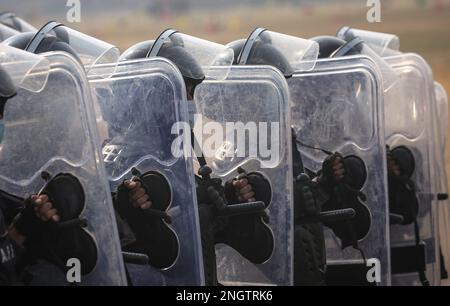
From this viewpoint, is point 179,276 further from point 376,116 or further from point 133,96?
point 376,116

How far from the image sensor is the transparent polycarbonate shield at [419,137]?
8305 mm

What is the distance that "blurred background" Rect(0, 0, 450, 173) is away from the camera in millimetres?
42062

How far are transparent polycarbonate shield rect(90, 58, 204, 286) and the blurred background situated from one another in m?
25.5

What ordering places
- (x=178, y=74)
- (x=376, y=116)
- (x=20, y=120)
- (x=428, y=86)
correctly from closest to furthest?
1. (x=20, y=120)
2. (x=178, y=74)
3. (x=376, y=116)
4. (x=428, y=86)

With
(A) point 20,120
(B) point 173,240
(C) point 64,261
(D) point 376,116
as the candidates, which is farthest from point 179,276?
(D) point 376,116

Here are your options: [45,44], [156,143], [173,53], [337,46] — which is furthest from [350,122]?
[45,44]

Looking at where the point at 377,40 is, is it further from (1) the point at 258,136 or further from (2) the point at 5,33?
(2) the point at 5,33

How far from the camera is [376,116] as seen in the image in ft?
24.6

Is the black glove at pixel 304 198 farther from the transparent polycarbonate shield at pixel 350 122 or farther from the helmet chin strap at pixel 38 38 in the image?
the helmet chin strap at pixel 38 38

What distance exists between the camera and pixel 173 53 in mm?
6859

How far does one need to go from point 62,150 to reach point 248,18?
49453 millimetres

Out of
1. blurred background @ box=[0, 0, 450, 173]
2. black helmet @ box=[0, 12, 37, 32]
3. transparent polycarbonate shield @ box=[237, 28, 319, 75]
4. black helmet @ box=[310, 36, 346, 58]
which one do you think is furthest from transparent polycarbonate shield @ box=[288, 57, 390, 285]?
blurred background @ box=[0, 0, 450, 173]

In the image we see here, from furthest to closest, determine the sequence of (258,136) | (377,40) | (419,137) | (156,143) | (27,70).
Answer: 1. (377,40)
2. (419,137)
3. (258,136)
4. (156,143)
5. (27,70)

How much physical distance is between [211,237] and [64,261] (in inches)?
45.3
